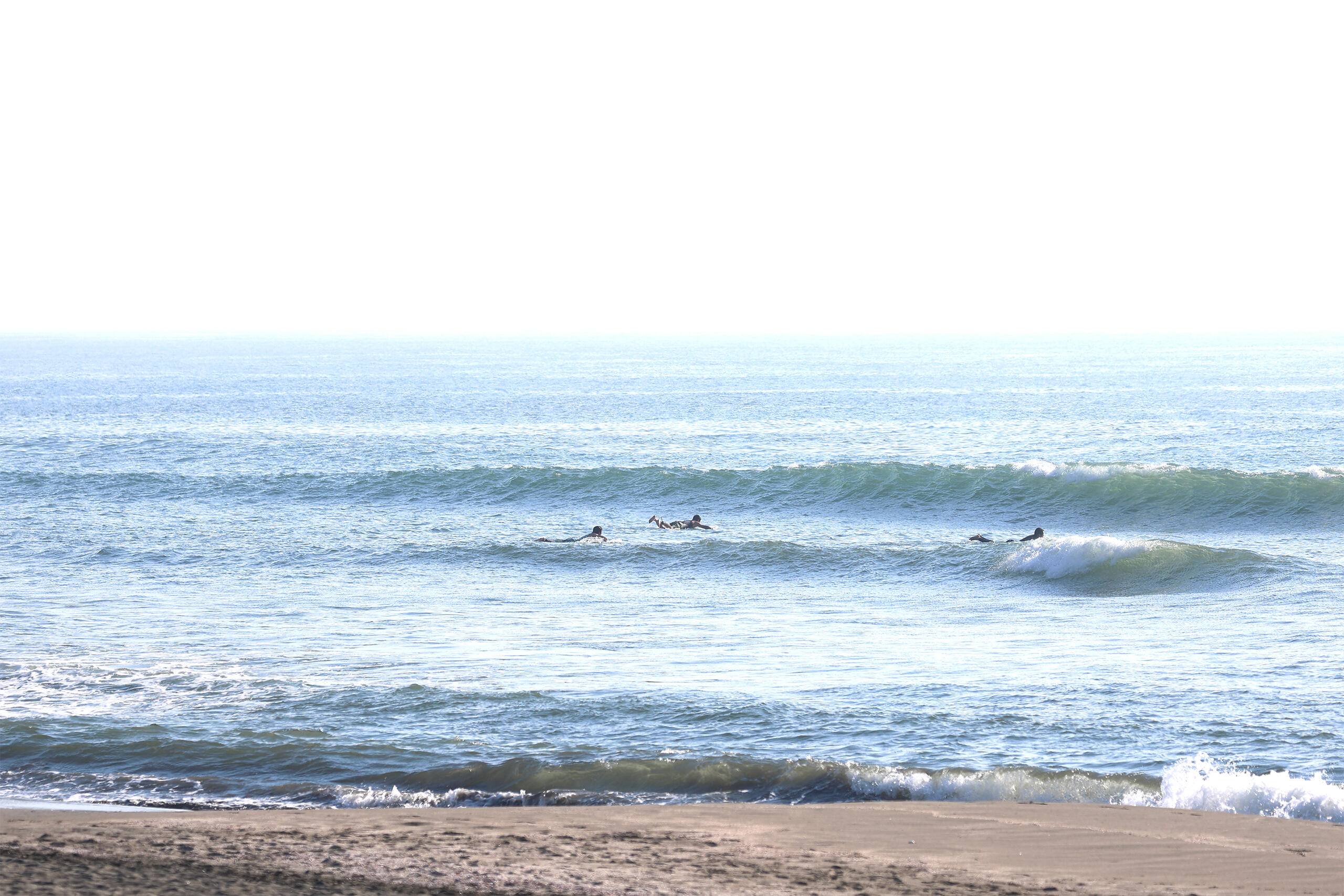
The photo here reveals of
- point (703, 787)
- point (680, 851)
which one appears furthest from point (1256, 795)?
point (680, 851)

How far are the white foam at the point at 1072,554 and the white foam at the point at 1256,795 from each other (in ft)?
47.0

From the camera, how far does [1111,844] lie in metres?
9.23

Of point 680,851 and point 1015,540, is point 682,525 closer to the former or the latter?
point 1015,540

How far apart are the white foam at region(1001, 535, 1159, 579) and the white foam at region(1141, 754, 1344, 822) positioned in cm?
1434

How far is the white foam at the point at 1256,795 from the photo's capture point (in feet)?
34.0

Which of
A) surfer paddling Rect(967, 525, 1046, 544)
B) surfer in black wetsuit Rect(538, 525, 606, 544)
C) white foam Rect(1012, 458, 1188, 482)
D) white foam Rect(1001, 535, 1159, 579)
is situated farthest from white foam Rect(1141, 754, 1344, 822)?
white foam Rect(1012, 458, 1188, 482)

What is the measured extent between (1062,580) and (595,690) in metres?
13.1

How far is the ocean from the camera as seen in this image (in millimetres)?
11984

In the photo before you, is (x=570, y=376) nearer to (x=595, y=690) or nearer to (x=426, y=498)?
(x=426, y=498)

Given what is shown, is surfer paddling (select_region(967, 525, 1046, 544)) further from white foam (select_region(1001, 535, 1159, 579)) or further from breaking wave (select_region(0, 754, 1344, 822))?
breaking wave (select_region(0, 754, 1344, 822))

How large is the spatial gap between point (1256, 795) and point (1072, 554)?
50.5ft

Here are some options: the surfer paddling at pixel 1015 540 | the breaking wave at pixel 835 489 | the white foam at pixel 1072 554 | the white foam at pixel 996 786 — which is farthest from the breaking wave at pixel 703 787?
the breaking wave at pixel 835 489

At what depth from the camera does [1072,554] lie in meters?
25.6

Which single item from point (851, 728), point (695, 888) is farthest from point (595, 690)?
point (695, 888)
